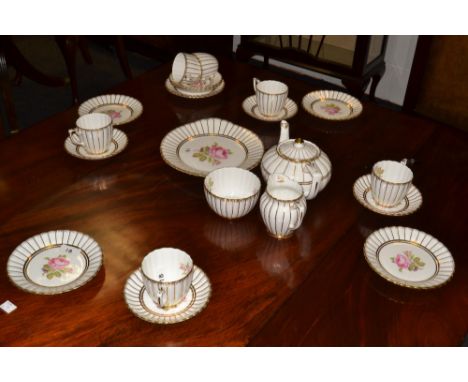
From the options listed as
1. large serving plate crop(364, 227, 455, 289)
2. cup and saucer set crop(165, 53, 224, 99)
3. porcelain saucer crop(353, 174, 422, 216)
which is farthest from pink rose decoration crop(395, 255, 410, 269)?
cup and saucer set crop(165, 53, 224, 99)

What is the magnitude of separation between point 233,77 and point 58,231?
103 cm

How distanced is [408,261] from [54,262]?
2.58 ft

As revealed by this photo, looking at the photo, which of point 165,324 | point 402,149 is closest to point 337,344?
point 165,324

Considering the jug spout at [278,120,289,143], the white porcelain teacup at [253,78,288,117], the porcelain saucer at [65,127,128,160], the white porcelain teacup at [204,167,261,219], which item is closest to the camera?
the white porcelain teacup at [204,167,261,219]

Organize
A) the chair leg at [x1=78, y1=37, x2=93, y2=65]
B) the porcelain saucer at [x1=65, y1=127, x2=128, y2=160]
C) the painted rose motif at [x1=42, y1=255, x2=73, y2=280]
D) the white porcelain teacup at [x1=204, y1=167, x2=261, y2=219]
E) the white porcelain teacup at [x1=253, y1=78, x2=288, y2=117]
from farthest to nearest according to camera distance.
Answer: the chair leg at [x1=78, y1=37, x2=93, y2=65], the white porcelain teacup at [x1=253, y1=78, x2=288, y2=117], the porcelain saucer at [x1=65, y1=127, x2=128, y2=160], the white porcelain teacup at [x1=204, y1=167, x2=261, y2=219], the painted rose motif at [x1=42, y1=255, x2=73, y2=280]

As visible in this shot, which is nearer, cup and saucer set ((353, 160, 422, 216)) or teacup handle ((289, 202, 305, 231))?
teacup handle ((289, 202, 305, 231))

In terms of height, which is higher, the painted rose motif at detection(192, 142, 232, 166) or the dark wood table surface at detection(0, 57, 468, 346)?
the painted rose motif at detection(192, 142, 232, 166)

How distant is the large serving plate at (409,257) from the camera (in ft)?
3.75

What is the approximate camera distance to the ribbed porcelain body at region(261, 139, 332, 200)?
50.7 inches

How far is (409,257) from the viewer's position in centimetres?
121

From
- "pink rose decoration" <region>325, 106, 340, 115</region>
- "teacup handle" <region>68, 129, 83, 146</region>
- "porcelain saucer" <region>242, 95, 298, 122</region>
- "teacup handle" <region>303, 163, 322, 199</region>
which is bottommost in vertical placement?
"pink rose decoration" <region>325, 106, 340, 115</region>

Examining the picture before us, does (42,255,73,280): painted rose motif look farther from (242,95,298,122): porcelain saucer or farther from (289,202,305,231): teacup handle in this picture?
(242,95,298,122): porcelain saucer

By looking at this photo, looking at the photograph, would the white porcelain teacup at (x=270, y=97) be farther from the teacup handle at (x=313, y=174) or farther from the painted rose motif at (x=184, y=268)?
the painted rose motif at (x=184, y=268)

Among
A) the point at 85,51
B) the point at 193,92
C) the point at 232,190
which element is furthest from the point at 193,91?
the point at 85,51
